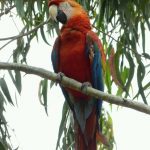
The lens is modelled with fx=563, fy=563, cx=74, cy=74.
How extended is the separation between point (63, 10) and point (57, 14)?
1.3 inches

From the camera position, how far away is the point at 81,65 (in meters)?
2.03

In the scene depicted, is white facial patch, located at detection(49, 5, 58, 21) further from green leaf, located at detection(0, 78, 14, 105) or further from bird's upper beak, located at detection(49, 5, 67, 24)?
green leaf, located at detection(0, 78, 14, 105)

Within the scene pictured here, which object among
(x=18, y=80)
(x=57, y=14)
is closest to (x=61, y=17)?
(x=57, y=14)

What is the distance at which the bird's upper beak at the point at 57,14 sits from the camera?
7.03 ft

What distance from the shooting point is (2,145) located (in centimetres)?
182

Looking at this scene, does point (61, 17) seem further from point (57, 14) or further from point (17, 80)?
point (17, 80)

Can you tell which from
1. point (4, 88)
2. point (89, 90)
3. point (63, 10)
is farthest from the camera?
point (63, 10)

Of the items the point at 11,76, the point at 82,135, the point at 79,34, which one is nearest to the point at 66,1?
the point at 79,34

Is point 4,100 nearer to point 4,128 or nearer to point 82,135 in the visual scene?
point 4,128

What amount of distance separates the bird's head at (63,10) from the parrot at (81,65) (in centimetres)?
2

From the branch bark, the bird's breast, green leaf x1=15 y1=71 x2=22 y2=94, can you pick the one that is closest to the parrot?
the bird's breast

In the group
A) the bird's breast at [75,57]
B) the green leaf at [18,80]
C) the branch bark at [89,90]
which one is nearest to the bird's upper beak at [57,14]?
the bird's breast at [75,57]

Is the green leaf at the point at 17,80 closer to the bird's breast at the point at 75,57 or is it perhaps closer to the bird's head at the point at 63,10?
the bird's breast at the point at 75,57

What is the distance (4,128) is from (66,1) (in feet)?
1.87
